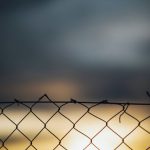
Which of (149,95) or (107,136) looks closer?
(149,95)

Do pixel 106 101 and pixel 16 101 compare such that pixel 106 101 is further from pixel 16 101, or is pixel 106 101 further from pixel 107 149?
pixel 107 149

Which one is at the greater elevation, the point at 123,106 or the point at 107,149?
the point at 123,106

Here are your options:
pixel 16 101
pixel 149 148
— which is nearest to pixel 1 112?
pixel 16 101

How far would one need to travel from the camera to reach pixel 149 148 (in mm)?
1874

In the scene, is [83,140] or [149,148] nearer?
[149,148]

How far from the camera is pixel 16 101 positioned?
1864 millimetres

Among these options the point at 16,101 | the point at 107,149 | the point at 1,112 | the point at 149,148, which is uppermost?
the point at 16,101

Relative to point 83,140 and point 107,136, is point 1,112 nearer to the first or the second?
point 83,140

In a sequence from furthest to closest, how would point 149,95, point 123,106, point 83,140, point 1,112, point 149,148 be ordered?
point 83,140 → point 1,112 → point 149,148 → point 123,106 → point 149,95

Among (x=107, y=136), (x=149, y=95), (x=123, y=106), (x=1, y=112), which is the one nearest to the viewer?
(x=149, y=95)

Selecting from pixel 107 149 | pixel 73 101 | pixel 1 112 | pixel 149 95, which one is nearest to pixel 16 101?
pixel 1 112

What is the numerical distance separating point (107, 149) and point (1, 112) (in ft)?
3.07

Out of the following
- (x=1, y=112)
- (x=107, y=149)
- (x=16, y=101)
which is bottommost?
(x=107, y=149)

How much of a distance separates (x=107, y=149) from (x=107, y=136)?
0.46ft
